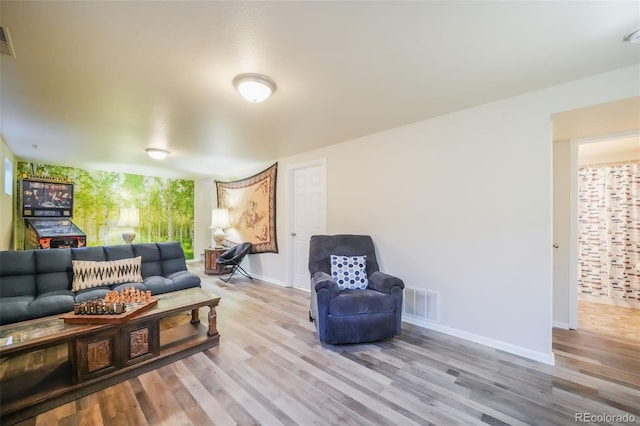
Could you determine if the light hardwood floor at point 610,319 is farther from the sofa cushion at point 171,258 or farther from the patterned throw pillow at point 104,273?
the patterned throw pillow at point 104,273

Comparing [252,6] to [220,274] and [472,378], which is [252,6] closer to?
[472,378]

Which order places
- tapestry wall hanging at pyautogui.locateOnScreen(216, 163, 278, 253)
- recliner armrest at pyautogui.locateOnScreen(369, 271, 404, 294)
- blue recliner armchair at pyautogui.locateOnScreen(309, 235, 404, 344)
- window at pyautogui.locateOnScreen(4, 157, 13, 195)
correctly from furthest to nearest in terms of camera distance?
tapestry wall hanging at pyautogui.locateOnScreen(216, 163, 278, 253)
window at pyautogui.locateOnScreen(4, 157, 13, 195)
recliner armrest at pyautogui.locateOnScreen(369, 271, 404, 294)
blue recliner armchair at pyautogui.locateOnScreen(309, 235, 404, 344)

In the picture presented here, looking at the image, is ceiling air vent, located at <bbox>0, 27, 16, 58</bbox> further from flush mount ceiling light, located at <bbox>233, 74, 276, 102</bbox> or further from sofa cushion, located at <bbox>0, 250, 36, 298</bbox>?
sofa cushion, located at <bbox>0, 250, 36, 298</bbox>

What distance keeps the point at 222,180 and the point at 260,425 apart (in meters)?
5.94

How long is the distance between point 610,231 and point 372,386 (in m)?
4.53

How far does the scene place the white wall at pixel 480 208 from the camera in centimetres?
227

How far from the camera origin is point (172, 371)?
210cm

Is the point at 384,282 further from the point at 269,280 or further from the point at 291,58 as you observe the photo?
the point at 269,280

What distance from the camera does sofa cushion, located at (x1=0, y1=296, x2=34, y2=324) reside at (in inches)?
84.1

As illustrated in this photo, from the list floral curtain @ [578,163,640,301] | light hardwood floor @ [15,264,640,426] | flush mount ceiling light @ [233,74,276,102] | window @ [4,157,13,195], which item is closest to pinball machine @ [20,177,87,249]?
window @ [4,157,13,195]

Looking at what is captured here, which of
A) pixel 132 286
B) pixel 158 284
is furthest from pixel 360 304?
pixel 132 286

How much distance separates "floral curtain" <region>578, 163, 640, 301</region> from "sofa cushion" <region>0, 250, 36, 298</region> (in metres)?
7.20

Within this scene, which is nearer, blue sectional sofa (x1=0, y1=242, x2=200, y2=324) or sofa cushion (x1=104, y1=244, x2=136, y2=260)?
blue sectional sofa (x1=0, y1=242, x2=200, y2=324)

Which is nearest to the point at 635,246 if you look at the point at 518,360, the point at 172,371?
the point at 518,360
